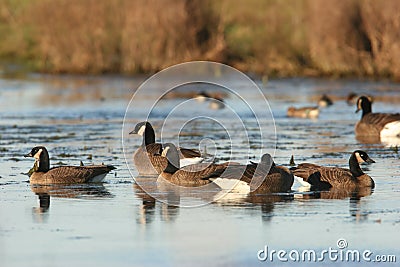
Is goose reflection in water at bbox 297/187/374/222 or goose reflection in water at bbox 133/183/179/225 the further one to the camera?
goose reflection in water at bbox 297/187/374/222

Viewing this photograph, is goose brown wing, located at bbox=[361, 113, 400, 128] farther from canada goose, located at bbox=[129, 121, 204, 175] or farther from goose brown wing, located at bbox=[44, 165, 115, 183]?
goose brown wing, located at bbox=[44, 165, 115, 183]

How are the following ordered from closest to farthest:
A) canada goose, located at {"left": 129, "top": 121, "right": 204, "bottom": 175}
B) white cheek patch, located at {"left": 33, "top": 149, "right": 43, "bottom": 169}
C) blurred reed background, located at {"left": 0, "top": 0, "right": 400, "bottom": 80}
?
white cheek patch, located at {"left": 33, "top": 149, "right": 43, "bottom": 169}, canada goose, located at {"left": 129, "top": 121, "right": 204, "bottom": 175}, blurred reed background, located at {"left": 0, "top": 0, "right": 400, "bottom": 80}

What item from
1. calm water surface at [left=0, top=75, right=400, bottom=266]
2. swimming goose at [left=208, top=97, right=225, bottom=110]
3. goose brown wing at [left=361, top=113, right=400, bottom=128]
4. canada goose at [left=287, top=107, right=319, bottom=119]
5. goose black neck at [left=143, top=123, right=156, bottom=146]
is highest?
swimming goose at [left=208, top=97, right=225, bottom=110]

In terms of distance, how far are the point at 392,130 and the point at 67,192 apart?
347 inches

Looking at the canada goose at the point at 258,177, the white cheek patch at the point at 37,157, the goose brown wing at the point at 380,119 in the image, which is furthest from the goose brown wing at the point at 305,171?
the goose brown wing at the point at 380,119

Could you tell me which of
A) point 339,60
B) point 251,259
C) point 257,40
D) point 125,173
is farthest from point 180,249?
point 257,40

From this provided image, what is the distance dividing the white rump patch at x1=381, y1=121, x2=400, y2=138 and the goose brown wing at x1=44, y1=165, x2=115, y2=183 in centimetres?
787

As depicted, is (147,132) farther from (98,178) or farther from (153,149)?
(98,178)

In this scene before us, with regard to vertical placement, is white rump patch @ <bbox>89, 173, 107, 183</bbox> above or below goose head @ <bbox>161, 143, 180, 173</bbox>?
below

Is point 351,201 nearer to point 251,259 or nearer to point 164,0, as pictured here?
point 251,259

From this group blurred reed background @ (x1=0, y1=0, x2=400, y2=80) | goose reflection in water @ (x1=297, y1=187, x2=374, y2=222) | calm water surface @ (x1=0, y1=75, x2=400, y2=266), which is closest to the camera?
calm water surface @ (x1=0, y1=75, x2=400, y2=266)

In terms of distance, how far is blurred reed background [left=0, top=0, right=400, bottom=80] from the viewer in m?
38.4

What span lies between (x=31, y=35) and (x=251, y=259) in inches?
1687

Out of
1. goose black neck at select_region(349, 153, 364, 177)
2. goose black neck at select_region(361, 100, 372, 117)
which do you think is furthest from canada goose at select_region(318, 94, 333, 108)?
goose black neck at select_region(349, 153, 364, 177)
